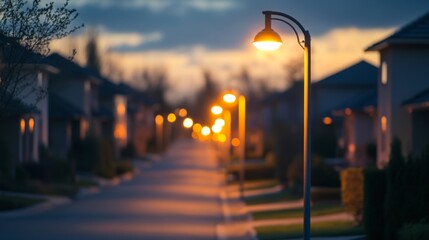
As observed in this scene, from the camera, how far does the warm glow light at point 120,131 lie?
7002 cm

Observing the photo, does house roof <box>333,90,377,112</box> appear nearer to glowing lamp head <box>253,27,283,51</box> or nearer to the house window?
the house window

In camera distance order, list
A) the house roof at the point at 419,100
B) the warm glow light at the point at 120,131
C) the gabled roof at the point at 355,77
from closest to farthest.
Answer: the house roof at the point at 419,100
the gabled roof at the point at 355,77
the warm glow light at the point at 120,131

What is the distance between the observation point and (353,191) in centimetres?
2431

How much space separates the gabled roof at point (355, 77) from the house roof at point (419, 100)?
16.6m

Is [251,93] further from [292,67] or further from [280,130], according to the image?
[280,130]

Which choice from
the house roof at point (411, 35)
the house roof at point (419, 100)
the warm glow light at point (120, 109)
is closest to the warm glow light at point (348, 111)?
the house roof at point (419, 100)

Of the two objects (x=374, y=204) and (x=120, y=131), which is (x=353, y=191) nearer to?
(x=374, y=204)

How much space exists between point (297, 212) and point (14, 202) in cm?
932

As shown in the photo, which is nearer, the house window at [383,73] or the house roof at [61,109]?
the house window at [383,73]

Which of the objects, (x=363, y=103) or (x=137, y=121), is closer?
(x=363, y=103)

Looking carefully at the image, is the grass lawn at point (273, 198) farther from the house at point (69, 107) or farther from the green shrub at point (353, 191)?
the house at point (69, 107)

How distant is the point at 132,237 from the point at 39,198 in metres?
12.2

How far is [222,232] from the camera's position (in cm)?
2466

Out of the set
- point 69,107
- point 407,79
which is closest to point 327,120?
point 69,107
